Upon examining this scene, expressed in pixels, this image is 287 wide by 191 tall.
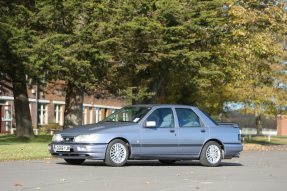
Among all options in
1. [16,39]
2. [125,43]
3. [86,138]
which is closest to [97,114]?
[125,43]

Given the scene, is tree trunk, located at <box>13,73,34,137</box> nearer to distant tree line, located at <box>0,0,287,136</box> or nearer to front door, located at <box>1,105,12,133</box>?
distant tree line, located at <box>0,0,287,136</box>

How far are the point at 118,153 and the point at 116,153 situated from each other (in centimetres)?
5

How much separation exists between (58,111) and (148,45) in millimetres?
31545

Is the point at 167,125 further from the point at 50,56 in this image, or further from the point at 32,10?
the point at 32,10

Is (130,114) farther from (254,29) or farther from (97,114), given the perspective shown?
(97,114)

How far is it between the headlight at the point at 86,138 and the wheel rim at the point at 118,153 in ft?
1.65

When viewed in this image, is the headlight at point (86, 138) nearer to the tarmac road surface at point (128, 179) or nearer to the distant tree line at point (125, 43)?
the tarmac road surface at point (128, 179)

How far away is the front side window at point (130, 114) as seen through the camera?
41.7ft

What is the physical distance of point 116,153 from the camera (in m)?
12.0

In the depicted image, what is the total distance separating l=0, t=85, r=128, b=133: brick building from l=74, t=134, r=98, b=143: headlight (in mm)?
14419

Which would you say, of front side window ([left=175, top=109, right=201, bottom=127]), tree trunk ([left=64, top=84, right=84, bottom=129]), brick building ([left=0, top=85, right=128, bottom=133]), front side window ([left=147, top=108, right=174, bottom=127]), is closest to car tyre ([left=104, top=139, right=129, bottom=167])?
front side window ([left=147, top=108, right=174, bottom=127])

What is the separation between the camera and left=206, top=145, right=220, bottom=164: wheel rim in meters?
13.3

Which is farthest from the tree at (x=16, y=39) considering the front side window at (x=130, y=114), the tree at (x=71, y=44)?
the front side window at (x=130, y=114)

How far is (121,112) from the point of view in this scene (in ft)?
43.5
